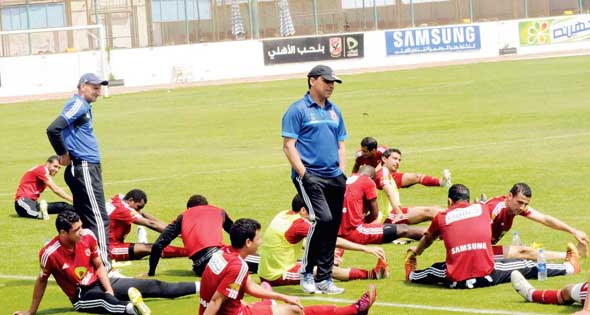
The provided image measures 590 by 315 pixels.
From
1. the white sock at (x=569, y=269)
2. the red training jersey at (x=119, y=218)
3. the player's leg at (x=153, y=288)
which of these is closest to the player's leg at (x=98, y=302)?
the player's leg at (x=153, y=288)

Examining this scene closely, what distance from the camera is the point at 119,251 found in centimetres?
1614

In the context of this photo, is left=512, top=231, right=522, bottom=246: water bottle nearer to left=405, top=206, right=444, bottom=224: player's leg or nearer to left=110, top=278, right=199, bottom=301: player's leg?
left=405, top=206, right=444, bottom=224: player's leg

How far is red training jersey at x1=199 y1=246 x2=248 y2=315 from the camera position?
1034 centimetres

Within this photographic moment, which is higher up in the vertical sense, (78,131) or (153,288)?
(78,131)

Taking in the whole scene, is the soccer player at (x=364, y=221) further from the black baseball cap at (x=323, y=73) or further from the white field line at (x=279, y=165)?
the white field line at (x=279, y=165)

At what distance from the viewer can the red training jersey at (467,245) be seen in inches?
508

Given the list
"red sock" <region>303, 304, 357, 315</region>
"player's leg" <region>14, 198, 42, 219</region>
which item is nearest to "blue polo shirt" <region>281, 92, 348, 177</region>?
"red sock" <region>303, 304, 357, 315</region>

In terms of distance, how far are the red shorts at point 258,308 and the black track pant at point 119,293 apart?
204cm

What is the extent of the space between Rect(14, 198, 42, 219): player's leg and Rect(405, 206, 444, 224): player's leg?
6803 millimetres

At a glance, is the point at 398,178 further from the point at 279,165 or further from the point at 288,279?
the point at 288,279

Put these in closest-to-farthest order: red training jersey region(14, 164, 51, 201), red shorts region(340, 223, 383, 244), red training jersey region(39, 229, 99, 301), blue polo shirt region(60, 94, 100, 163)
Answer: red training jersey region(39, 229, 99, 301), blue polo shirt region(60, 94, 100, 163), red shorts region(340, 223, 383, 244), red training jersey region(14, 164, 51, 201)

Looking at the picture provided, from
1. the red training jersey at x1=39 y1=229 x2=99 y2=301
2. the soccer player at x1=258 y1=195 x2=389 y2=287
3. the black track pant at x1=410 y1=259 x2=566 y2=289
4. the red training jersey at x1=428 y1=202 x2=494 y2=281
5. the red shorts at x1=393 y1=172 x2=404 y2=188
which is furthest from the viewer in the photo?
the red shorts at x1=393 y1=172 x2=404 y2=188

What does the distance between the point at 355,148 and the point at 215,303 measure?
1835 centimetres

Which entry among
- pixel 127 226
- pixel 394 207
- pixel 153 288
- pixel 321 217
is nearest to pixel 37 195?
pixel 127 226
